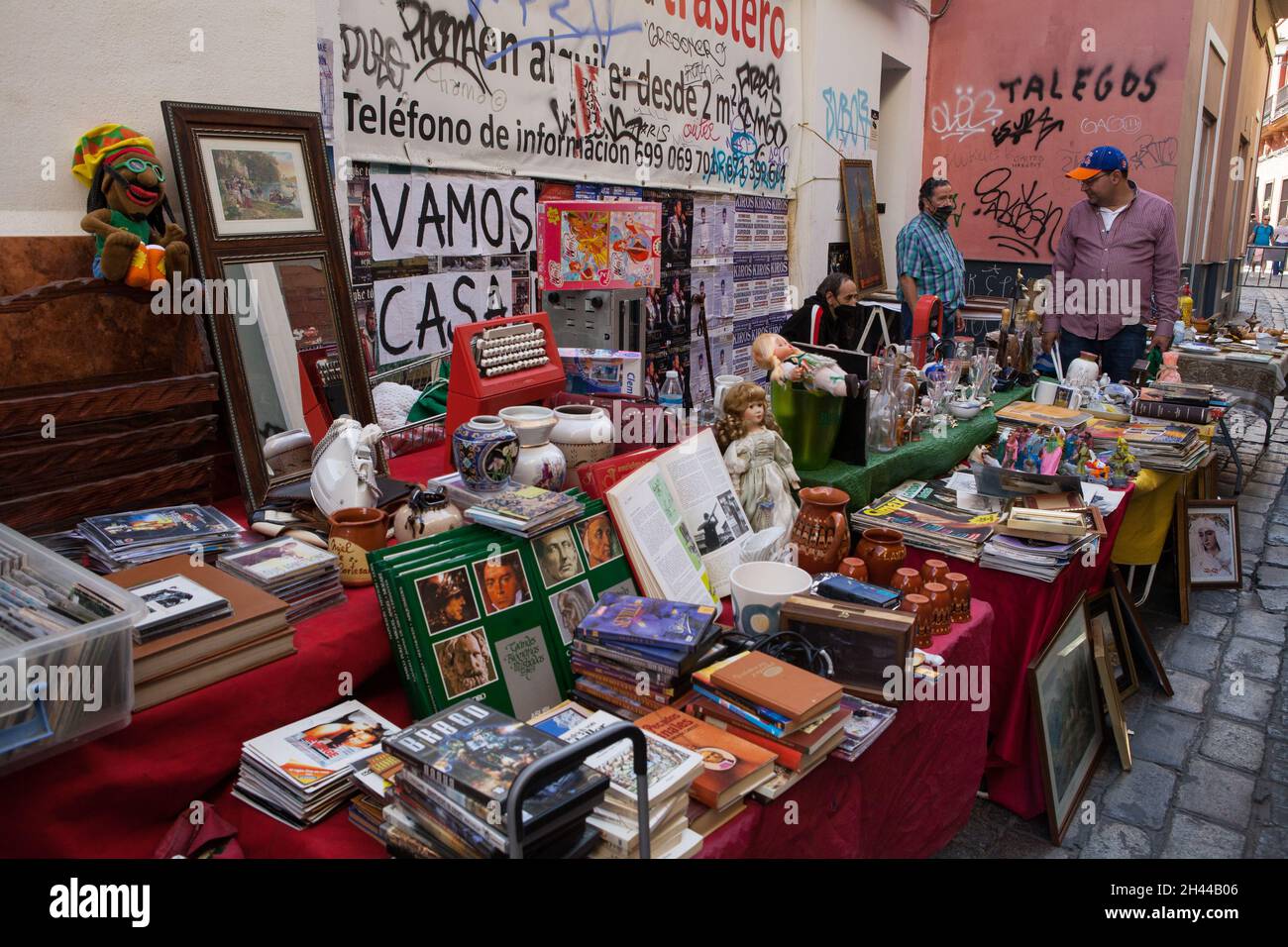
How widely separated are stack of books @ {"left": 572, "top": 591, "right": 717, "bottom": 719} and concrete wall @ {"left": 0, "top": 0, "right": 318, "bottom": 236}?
1.77m

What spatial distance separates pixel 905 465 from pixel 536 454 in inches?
66.4

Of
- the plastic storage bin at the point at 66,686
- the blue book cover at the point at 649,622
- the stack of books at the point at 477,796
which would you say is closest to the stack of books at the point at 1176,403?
the blue book cover at the point at 649,622

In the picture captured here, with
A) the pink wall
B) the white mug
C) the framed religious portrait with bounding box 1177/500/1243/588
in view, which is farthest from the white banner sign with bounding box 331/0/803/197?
the pink wall

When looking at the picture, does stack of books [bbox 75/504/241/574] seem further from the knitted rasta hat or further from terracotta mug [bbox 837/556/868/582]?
terracotta mug [bbox 837/556/868/582]

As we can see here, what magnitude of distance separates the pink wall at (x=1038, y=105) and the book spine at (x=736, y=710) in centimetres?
932

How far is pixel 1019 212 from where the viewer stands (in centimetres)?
978

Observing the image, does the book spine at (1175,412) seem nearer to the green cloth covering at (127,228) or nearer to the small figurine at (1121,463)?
the small figurine at (1121,463)

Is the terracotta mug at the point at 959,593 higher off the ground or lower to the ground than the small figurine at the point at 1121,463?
lower

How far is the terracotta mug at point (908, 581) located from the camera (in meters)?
2.44

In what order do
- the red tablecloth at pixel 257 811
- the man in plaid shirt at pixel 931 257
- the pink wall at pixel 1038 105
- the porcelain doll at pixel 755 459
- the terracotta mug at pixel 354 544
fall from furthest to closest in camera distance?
1. the pink wall at pixel 1038 105
2. the man in plaid shirt at pixel 931 257
3. the porcelain doll at pixel 755 459
4. the terracotta mug at pixel 354 544
5. the red tablecloth at pixel 257 811

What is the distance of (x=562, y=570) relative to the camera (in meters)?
2.11
